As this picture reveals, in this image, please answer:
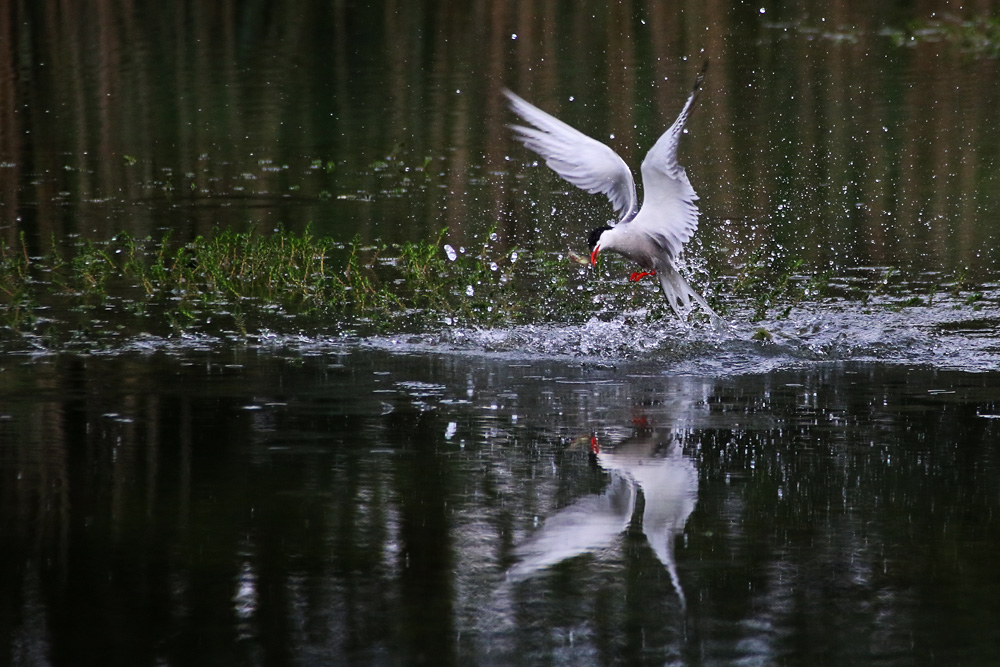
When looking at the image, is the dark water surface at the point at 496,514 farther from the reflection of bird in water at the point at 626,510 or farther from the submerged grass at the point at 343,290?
the submerged grass at the point at 343,290

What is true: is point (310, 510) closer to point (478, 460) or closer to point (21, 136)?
point (478, 460)

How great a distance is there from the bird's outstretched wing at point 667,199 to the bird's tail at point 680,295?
19cm

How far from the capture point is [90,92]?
894 inches

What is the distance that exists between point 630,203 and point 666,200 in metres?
0.42

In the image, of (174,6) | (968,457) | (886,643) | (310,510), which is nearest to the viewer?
(886,643)

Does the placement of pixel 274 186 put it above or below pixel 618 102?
below

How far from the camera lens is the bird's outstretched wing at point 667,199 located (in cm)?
892

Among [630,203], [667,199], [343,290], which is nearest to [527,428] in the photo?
[667,199]

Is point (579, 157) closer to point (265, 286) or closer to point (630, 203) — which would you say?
point (630, 203)

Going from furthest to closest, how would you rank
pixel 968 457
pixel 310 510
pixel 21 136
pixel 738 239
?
pixel 21 136, pixel 738 239, pixel 968 457, pixel 310 510

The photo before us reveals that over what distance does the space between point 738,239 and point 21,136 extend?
1025 cm

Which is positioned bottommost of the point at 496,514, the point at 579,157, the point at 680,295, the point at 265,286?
the point at 496,514

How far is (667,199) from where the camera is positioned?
9.40 m

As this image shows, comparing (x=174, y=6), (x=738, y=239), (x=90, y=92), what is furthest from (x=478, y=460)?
(x=174, y=6)
